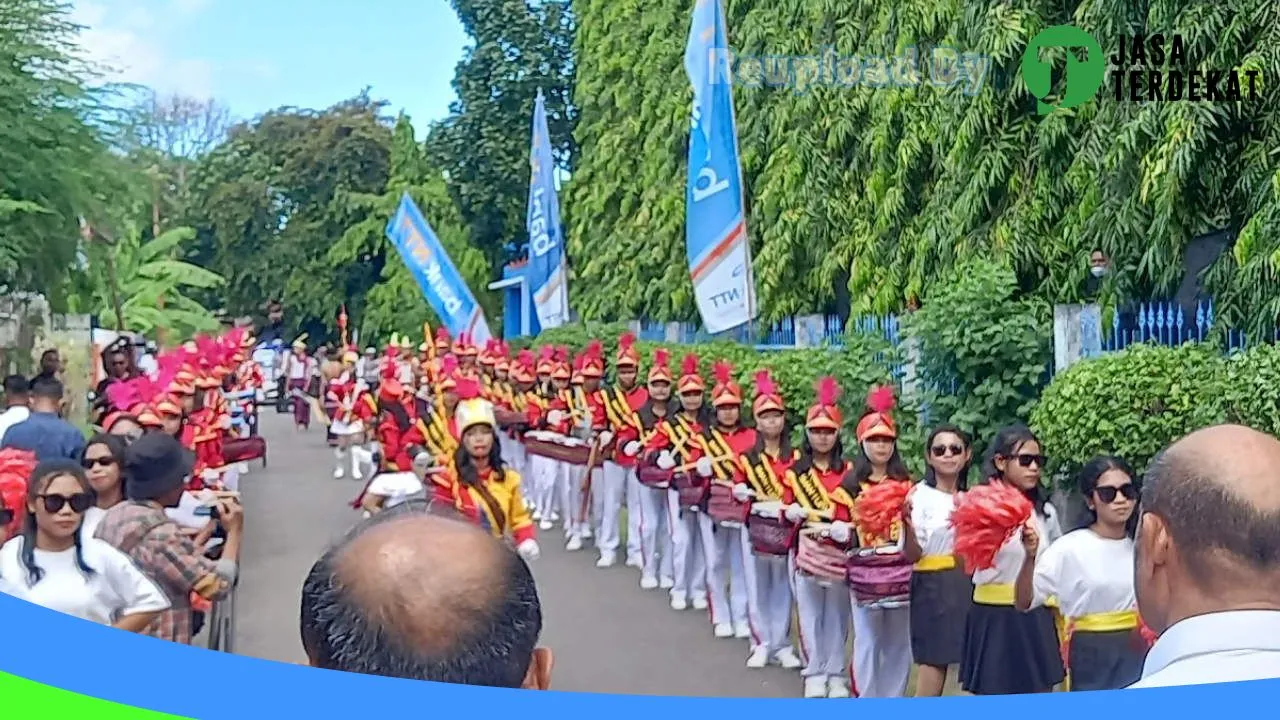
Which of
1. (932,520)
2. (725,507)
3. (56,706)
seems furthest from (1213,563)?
(725,507)

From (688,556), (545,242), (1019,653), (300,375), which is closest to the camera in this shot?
(1019,653)

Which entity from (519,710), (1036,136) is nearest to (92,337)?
(519,710)

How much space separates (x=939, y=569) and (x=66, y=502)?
1935 millimetres

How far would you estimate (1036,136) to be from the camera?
15.9 feet

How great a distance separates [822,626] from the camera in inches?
158

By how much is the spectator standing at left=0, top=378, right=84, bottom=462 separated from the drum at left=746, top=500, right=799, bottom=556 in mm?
1936

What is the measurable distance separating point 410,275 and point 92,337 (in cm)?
177

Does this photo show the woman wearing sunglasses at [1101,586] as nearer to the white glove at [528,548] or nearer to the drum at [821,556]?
the drum at [821,556]

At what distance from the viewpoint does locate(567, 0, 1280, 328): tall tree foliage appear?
4082mm

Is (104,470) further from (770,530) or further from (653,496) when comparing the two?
(653,496)

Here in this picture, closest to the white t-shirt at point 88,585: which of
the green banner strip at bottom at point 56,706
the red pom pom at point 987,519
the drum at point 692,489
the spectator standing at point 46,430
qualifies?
the green banner strip at bottom at point 56,706

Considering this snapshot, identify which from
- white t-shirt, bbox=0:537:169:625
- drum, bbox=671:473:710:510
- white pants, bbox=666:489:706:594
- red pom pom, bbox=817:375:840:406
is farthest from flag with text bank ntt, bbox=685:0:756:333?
white t-shirt, bbox=0:537:169:625

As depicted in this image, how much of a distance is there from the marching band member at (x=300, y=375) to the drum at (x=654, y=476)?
143 centimetres

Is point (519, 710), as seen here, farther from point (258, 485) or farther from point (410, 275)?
point (258, 485)
